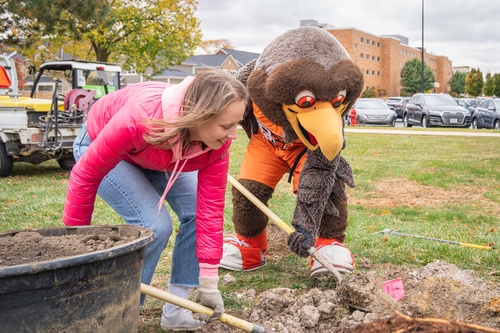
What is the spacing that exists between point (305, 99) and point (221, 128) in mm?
1101

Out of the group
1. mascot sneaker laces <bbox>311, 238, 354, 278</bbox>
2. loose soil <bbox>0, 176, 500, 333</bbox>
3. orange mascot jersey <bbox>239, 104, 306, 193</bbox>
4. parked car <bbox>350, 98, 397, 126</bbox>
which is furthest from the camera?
parked car <bbox>350, 98, 397, 126</bbox>

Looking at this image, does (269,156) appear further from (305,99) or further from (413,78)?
(413,78)

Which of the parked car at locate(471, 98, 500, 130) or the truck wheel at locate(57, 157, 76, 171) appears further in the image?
the parked car at locate(471, 98, 500, 130)

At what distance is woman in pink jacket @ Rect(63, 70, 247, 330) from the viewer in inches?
99.0

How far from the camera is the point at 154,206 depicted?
2.92 m

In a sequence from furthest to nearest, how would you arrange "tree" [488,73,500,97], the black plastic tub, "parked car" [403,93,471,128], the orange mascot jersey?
"tree" [488,73,500,97]
"parked car" [403,93,471,128]
the orange mascot jersey
the black plastic tub

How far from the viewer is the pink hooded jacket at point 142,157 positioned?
8.32 feet

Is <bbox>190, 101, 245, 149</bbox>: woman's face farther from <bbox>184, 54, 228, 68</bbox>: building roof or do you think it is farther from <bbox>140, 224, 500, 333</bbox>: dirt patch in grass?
<bbox>184, 54, 228, 68</bbox>: building roof

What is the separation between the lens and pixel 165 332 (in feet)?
10.3

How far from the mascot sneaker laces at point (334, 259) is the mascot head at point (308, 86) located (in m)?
0.75

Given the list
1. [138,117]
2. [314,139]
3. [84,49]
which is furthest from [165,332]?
[84,49]

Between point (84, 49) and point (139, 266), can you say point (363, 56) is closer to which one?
point (84, 49)

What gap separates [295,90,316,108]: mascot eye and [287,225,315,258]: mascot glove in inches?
32.6

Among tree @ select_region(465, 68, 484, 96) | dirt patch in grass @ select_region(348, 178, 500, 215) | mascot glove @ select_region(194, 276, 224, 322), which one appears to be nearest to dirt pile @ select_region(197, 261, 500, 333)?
mascot glove @ select_region(194, 276, 224, 322)
